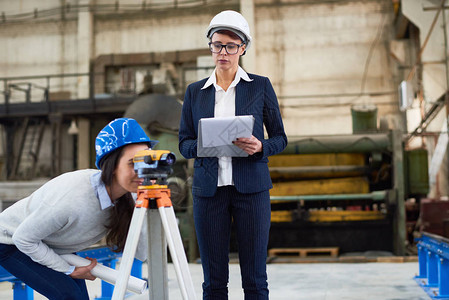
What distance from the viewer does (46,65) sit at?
1733cm

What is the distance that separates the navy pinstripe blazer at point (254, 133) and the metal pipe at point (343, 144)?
16.2 ft

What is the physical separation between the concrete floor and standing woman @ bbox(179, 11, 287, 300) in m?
2.19

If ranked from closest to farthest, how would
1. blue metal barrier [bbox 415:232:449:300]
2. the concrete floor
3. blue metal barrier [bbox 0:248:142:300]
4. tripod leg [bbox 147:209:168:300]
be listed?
tripod leg [bbox 147:209:168:300] → blue metal barrier [bbox 0:248:142:300] → blue metal barrier [bbox 415:232:449:300] → the concrete floor

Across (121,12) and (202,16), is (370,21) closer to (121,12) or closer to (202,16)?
(202,16)

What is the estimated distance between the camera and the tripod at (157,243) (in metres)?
1.61

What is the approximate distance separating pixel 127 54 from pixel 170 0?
2438mm

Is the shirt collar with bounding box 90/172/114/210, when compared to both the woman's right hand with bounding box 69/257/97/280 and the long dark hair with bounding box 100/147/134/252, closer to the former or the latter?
the long dark hair with bounding box 100/147/134/252

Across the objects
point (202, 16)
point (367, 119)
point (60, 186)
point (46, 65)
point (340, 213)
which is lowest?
point (340, 213)

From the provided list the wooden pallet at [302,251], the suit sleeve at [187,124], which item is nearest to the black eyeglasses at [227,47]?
the suit sleeve at [187,124]

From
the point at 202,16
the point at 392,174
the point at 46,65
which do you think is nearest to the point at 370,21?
the point at 202,16

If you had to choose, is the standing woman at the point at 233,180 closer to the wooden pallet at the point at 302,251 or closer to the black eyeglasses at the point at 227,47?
the black eyeglasses at the point at 227,47

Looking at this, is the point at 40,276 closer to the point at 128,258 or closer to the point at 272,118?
the point at 128,258

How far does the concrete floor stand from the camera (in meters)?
4.37

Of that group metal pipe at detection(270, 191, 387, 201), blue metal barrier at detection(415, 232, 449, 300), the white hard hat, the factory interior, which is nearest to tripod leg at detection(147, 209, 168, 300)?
the white hard hat
